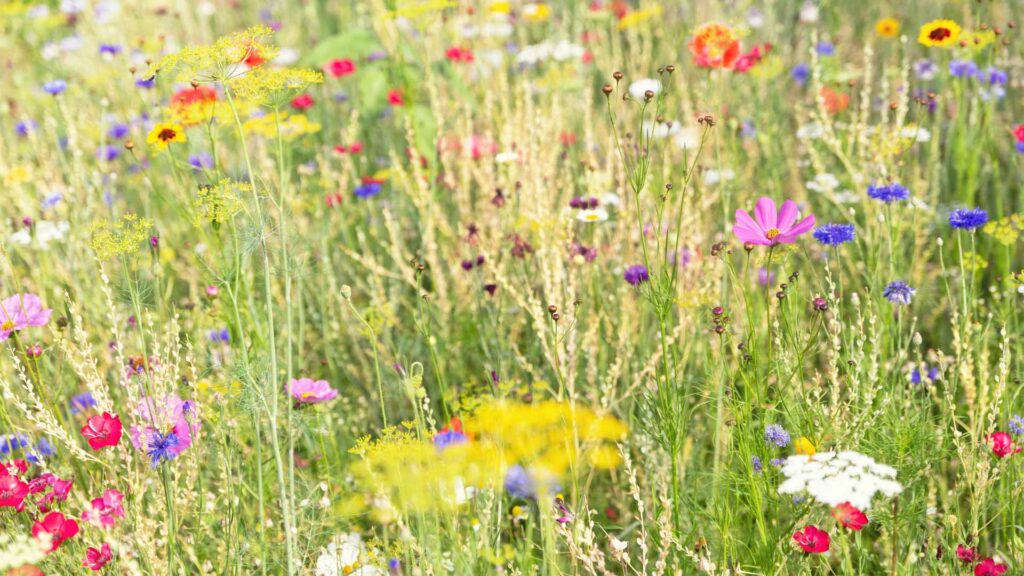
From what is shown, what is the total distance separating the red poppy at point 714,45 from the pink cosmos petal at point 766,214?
3.72 feet

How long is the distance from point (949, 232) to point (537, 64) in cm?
232

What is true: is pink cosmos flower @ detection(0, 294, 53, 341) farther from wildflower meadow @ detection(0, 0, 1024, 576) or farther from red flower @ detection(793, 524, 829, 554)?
red flower @ detection(793, 524, 829, 554)

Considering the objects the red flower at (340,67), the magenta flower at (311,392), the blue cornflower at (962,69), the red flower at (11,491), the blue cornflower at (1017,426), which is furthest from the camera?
the red flower at (340,67)

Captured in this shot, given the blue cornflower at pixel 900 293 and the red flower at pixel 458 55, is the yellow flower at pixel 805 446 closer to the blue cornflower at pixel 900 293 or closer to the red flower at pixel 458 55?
the blue cornflower at pixel 900 293

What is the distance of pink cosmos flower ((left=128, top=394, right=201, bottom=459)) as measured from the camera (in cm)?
172

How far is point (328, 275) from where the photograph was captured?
2945mm

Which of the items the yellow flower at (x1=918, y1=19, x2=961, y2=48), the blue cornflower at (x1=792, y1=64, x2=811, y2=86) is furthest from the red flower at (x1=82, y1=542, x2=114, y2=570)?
the blue cornflower at (x1=792, y1=64, x2=811, y2=86)

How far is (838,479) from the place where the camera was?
4.46 feet

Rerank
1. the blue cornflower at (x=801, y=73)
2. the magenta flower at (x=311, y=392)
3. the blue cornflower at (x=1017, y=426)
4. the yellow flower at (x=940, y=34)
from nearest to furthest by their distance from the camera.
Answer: the blue cornflower at (x=1017, y=426), the magenta flower at (x=311, y=392), the yellow flower at (x=940, y=34), the blue cornflower at (x=801, y=73)

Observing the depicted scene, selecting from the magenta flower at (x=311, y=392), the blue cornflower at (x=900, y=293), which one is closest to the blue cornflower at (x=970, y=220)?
the blue cornflower at (x=900, y=293)

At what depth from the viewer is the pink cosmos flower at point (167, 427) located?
1.72 m

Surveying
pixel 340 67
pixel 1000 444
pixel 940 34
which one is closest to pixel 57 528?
pixel 1000 444

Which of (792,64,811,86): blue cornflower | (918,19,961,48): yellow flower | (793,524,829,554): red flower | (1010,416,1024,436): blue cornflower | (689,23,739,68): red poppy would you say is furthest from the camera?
(792,64,811,86): blue cornflower

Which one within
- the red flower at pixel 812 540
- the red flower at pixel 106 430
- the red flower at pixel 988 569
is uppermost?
the red flower at pixel 106 430
